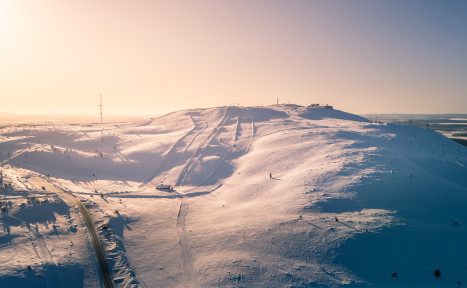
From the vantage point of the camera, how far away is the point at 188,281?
11.1 meters

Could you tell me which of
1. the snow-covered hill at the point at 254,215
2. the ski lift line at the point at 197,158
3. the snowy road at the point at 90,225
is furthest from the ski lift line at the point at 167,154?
the snowy road at the point at 90,225

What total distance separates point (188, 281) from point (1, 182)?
787 inches

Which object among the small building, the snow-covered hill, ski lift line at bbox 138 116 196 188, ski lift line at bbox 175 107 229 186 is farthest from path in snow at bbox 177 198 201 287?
ski lift line at bbox 138 116 196 188

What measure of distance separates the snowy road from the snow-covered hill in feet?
1.16

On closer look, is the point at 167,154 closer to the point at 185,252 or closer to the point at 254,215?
the point at 254,215

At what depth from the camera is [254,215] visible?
1683 centimetres

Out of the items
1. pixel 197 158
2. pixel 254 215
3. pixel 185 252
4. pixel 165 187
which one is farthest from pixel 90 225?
pixel 197 158

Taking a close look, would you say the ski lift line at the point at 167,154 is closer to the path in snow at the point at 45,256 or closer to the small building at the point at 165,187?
the small building at the point at 165,187

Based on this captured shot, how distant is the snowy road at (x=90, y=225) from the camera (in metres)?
11.2

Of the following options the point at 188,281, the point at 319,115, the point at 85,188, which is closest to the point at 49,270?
the point at 188,281

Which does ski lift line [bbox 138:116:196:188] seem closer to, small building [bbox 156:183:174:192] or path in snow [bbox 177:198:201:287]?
small building [bbox 156:183:174:192]

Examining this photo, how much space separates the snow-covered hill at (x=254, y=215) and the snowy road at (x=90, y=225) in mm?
353

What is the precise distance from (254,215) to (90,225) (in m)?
10.3

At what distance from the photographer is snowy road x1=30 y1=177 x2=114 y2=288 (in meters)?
11.2
